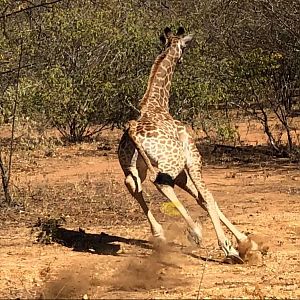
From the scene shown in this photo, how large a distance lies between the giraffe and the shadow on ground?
440 mm

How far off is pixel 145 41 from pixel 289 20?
13.8 ft

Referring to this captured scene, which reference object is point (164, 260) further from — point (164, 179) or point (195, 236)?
point (164, 179)

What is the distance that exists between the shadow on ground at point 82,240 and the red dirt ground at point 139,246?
3 centimetres

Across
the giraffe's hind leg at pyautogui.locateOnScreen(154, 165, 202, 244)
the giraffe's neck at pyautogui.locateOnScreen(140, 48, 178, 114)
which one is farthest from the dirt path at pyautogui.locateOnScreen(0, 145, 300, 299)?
the giraffe's neck at pyautogui.locateOnScreen(140, 48, 178, 114)

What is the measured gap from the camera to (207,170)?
13.7 meters

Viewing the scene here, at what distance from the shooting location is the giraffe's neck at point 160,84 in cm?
828

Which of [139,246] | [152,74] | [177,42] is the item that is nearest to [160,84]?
[152,74]

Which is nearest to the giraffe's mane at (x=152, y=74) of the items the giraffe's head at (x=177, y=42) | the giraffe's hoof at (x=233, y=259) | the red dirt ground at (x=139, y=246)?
the giraffe's head at (x=177, y=42)

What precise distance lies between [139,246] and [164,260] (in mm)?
878

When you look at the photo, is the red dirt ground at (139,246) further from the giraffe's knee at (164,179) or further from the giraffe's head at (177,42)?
the giraffe's head at (177,42)

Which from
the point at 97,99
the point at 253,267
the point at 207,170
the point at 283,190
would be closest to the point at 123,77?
the point at 97,99

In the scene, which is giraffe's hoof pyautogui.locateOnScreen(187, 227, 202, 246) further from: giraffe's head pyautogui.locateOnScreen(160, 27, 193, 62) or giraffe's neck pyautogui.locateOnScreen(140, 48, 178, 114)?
giraffe's head pyautogui.locateOnScreen(160, 27, 193, 62)

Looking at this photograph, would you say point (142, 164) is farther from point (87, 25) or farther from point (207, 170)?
point (87, 25)

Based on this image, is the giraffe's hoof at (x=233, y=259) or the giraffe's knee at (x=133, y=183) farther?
the giraffe's knee at (x=133, y=183)
